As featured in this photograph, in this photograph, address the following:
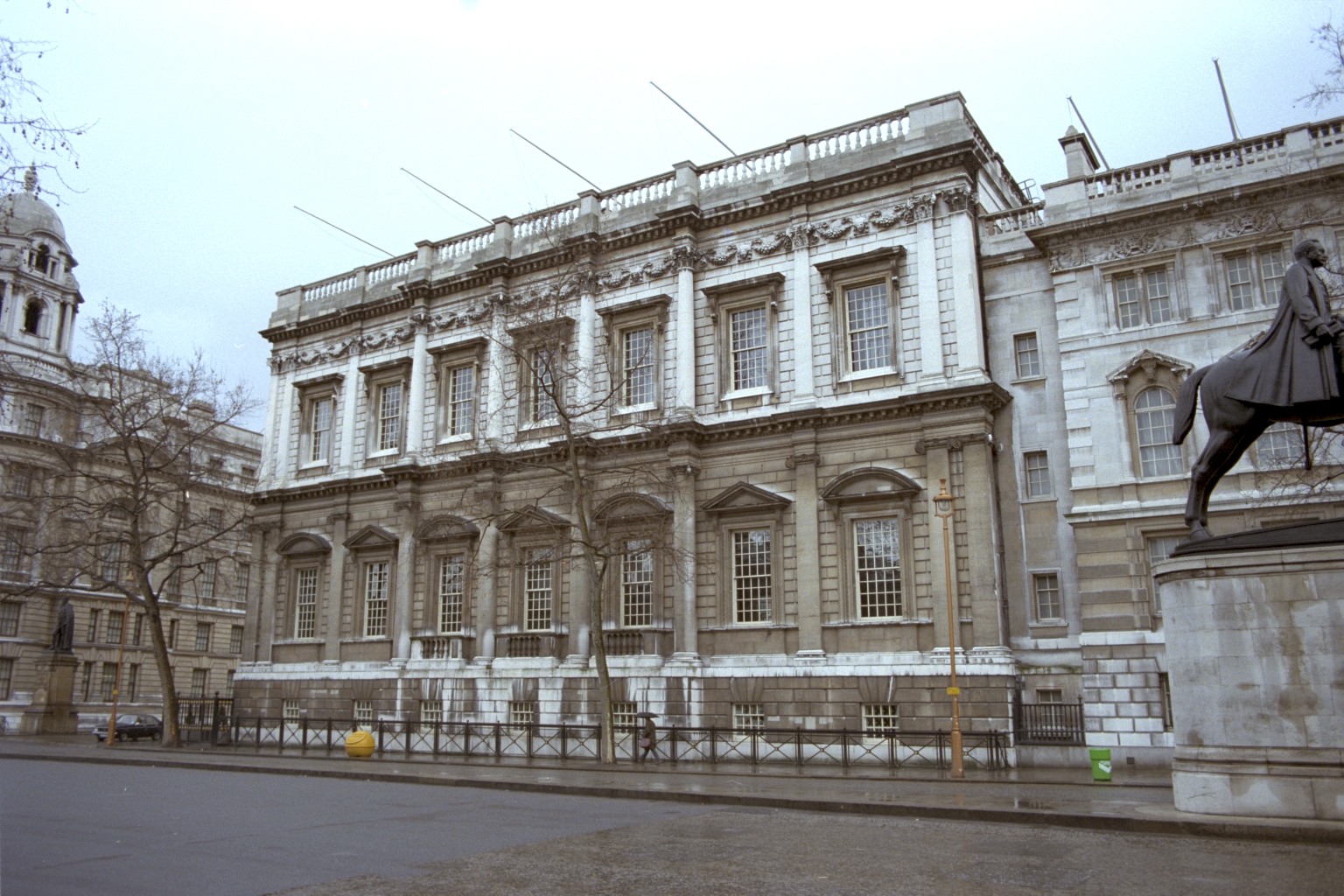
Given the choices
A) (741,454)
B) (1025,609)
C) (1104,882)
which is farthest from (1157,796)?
(741,454)

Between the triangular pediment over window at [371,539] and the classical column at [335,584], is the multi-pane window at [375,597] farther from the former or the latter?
the classical column at [335,584]

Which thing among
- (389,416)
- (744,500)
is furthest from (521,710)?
(389,416)

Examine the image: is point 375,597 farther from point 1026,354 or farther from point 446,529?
point 1026,354

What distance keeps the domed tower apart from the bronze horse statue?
6678 centimetres

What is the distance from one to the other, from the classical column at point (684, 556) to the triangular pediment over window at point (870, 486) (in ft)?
14.0

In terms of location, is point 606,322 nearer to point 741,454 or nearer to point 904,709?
point 741,454

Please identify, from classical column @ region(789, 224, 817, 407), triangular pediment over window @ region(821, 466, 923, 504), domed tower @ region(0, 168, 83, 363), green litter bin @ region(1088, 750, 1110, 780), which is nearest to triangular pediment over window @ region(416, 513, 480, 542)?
→ classical column @ region(789, 224, 817, 407)

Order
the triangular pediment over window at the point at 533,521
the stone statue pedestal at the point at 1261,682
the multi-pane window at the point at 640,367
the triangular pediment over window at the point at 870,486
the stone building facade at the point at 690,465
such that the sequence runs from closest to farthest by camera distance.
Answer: the stone statue pedestal at the point at 1261,682
the stone building facade at the point at 690,465
the triangular pediment over window at the point at 870,486
the triangular pediment over window at the point at 533,521
the multi-pane window at the point at 640,367

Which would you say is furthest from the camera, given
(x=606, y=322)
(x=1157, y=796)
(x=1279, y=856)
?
(x=606, y=322)

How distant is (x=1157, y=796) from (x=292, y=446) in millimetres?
36285

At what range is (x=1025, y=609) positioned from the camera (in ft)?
92.0

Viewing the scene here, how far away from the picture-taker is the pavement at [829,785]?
12.9 meters

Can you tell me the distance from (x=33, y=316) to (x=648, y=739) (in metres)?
60.2

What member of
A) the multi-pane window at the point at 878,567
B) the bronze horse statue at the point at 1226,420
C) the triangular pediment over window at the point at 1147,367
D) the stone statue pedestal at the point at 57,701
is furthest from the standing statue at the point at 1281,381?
the stone statue pedestal at the point at 57,701
